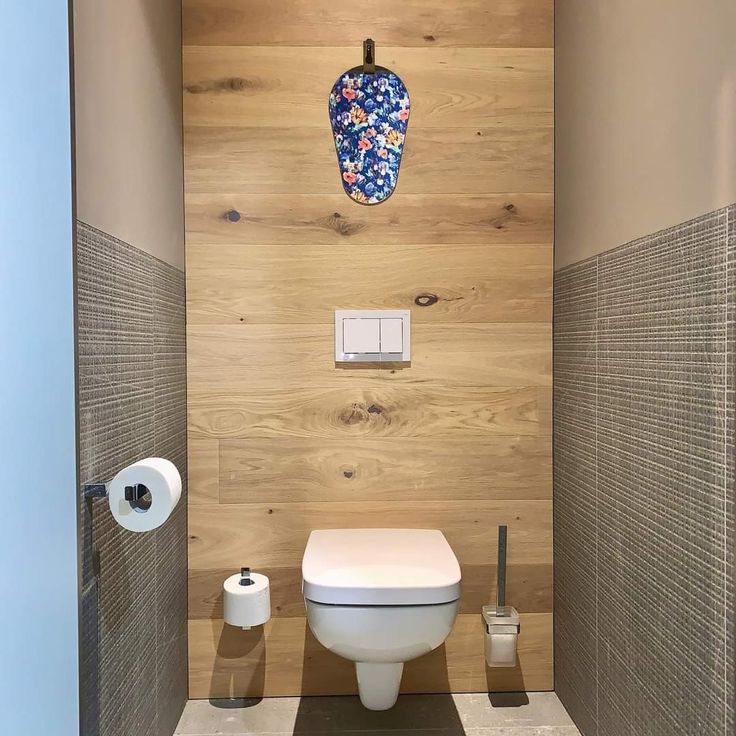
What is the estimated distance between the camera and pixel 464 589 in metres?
1.92

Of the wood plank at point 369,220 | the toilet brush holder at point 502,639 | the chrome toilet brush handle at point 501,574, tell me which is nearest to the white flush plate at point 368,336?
the wood plank at point 369,220

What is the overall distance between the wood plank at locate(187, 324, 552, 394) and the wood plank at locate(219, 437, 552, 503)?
6.5 inches

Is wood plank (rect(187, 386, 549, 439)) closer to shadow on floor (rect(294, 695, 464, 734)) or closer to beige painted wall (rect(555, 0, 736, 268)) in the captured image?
beige painted wall (rect(555, 0, 736, 268))

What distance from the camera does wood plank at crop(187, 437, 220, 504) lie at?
190 centimetres

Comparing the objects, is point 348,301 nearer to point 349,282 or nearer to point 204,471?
point 349,282

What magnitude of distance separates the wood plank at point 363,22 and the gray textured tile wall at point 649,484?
2.33 ft

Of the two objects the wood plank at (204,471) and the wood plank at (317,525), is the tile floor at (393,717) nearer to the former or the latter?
the wood plank at (317,525)

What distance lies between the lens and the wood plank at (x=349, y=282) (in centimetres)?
189

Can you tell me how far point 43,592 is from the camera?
98cm

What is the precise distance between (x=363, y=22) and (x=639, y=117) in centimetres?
87

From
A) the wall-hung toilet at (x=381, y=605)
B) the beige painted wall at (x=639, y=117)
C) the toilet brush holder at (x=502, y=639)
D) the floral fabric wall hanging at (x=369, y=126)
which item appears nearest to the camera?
the beige painted wall at (x=639, y=117)

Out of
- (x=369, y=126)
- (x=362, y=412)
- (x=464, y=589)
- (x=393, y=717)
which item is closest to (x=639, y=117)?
(x=369, y=126)

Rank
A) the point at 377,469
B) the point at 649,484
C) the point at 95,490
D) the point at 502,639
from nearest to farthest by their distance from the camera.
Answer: the point at 95,490, the point at 649,484, the point at 502,639, the point at 377,469

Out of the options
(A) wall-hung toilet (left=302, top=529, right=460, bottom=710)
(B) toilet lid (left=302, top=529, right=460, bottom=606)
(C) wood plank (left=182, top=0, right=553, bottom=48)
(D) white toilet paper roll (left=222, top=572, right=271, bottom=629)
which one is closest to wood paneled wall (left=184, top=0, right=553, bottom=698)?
(C) wood plank (left=182, top=0, right=553, bottom=48)
